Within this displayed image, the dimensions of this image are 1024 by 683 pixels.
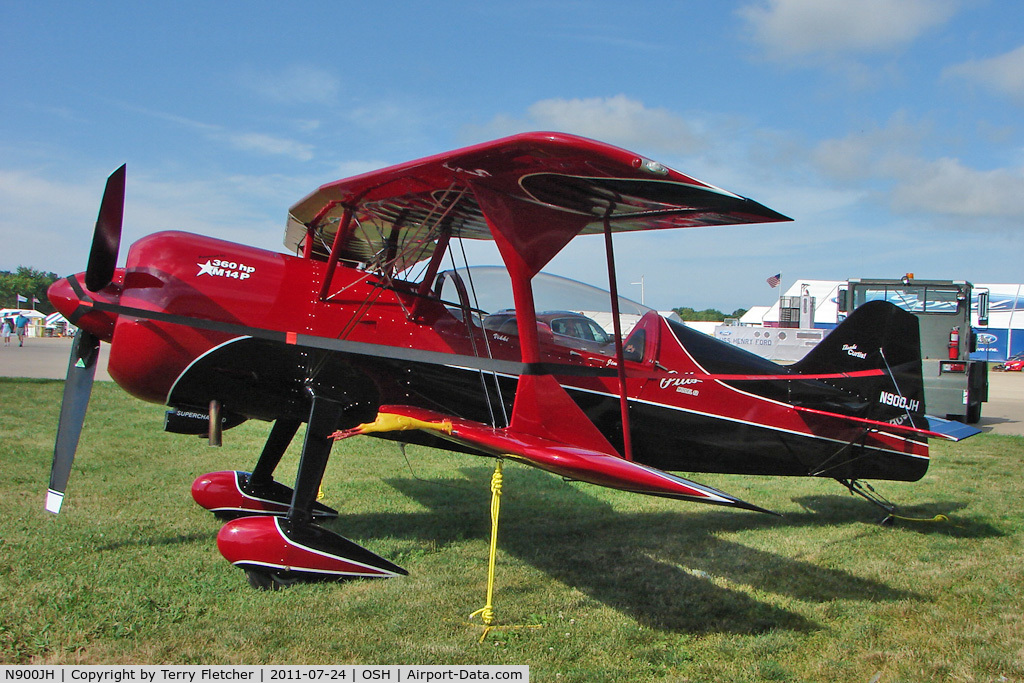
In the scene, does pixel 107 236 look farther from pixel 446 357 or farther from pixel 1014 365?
pixel 1014 365

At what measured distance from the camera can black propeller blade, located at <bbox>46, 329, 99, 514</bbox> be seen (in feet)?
15.1

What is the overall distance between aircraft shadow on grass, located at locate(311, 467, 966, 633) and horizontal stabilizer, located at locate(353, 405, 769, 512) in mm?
1011

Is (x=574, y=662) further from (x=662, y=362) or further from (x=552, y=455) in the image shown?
(x=662, y=362)

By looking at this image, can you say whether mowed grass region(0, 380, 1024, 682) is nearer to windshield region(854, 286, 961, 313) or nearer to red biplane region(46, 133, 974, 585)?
red biplane region(46, 133, 974, 585)

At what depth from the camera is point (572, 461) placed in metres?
3.62

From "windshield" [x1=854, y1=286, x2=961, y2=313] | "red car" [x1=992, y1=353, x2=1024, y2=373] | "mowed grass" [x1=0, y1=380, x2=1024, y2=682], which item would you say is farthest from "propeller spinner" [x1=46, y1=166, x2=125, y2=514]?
"red car" [x1=992, y1=353, x2=1024, y2=373]

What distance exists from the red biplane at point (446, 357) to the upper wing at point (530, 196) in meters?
0.02

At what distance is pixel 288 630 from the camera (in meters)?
3.70

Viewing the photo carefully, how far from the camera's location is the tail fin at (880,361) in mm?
5754

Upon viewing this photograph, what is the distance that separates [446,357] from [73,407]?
2.52 m

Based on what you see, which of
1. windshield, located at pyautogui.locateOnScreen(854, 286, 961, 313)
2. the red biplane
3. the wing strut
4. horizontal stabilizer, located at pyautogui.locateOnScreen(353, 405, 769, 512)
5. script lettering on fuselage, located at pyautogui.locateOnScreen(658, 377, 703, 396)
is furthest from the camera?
windshield, located at pyautogui.locateOnScreen(854, 286, 961, 313)

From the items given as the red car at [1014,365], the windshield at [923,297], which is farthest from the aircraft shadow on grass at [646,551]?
the red car at [1014,365]

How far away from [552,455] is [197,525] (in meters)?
3.42

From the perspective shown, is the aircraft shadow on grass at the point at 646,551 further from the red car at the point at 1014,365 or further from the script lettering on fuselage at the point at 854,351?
the red car at the point at 1014,365
